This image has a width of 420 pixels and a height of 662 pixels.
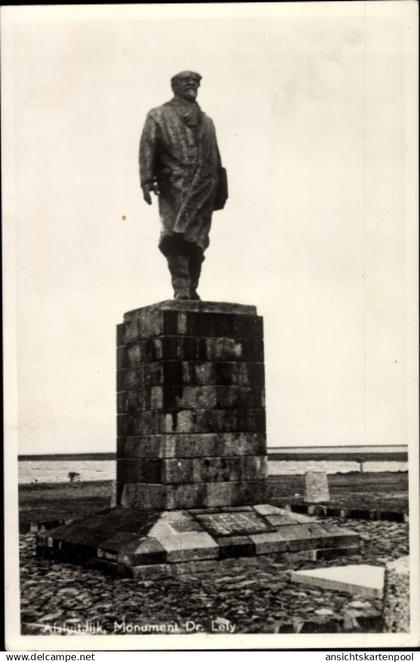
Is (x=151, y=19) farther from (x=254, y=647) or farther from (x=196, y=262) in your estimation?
(x=254, y=647)

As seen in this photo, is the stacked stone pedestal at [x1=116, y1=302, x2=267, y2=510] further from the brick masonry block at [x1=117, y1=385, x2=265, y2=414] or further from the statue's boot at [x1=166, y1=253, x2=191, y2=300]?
the statue's boot at [x1=166, y1=253, x2=191, y2=300]

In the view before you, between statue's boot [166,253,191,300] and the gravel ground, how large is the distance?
328 centimetres

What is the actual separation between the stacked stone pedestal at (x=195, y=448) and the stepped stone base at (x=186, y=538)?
0.02 m

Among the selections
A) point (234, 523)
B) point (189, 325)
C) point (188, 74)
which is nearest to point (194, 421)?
point (189, 325)

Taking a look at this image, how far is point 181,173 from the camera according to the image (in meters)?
11.0

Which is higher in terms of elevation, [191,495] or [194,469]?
[194,469]

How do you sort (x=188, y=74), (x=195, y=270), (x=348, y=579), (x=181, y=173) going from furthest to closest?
(x=195, y=270)
(x=181, y=173)
(x=188, y=74)
(x=348, y=579)

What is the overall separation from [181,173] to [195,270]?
1179 mm

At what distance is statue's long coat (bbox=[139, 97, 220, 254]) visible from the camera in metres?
11.0

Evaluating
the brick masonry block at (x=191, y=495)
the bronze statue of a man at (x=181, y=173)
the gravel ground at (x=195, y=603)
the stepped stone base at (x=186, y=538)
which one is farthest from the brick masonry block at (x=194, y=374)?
the gravel ground at (x=195, y=603)

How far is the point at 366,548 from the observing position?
11.2 metres

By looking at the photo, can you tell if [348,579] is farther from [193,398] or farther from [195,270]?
[195,270]

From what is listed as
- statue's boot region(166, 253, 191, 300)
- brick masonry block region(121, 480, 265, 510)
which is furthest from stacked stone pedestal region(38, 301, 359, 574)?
statue's boot region(166, 253, 191, 300)

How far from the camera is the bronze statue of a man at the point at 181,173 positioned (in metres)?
10.9
